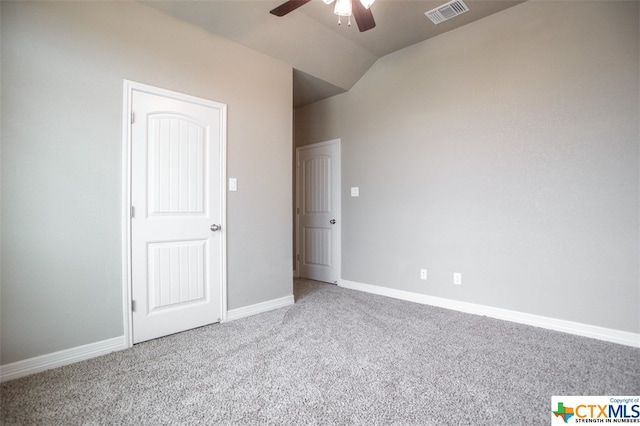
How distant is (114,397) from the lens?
179 cm

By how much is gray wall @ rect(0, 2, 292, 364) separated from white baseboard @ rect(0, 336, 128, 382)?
0.04 metres

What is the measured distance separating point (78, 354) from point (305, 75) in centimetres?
344

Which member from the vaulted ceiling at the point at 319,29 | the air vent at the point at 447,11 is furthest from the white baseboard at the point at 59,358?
the air vent at the point at 447,11


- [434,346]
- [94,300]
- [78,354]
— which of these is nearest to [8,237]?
[94,300]

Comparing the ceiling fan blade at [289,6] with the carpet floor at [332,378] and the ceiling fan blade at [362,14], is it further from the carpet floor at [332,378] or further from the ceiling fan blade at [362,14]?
the carpet floor at [332,378]

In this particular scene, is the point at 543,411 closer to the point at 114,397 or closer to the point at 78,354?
the point at 114,397

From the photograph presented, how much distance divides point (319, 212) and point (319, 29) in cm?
239

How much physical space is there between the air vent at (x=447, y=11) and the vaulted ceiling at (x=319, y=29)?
0.18 ft

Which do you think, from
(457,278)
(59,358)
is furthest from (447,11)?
(59,358)

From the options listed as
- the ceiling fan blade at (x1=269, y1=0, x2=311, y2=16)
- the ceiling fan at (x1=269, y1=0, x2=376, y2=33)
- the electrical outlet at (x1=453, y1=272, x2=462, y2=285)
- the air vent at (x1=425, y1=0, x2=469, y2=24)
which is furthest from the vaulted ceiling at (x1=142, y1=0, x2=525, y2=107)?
the electrical outlet at (x1=453, y1=272, x2=462, y2=285)

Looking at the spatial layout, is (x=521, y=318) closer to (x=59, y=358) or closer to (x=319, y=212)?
(x=319, y=212)

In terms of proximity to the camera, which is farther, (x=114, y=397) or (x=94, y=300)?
(x=94, y=300)

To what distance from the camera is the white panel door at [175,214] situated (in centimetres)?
254

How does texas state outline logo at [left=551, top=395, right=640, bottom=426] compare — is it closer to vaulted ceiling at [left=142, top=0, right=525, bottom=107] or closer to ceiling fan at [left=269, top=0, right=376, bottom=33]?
ceiling fan at [left=269, top=0, right=376, bottom=33]
